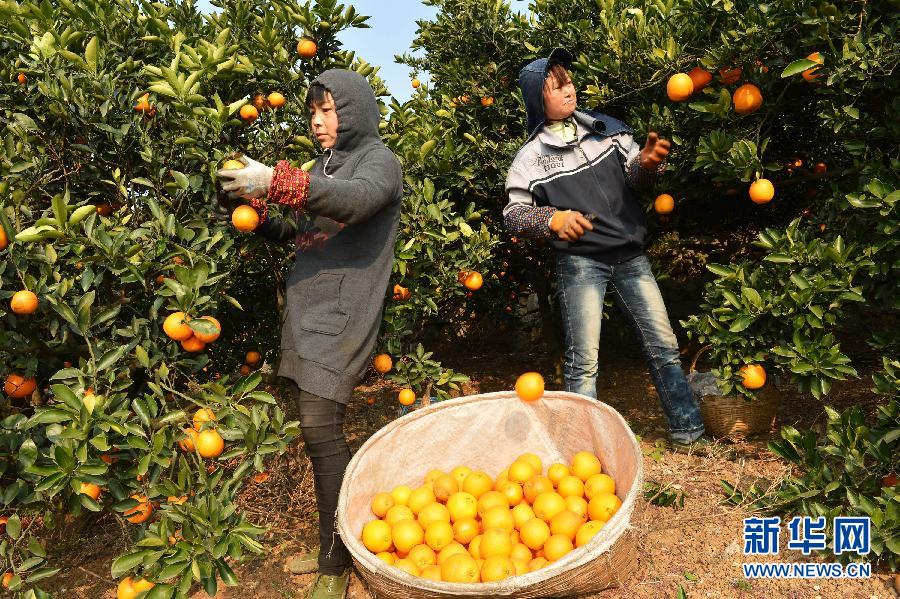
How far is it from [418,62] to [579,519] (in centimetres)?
491

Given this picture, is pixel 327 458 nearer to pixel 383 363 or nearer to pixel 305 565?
pixel 305 565

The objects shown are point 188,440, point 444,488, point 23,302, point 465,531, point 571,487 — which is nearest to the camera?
point 23,302

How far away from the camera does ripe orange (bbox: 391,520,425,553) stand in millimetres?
2170

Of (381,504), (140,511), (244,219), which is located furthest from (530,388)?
(140,511)

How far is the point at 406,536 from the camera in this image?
7.13ft

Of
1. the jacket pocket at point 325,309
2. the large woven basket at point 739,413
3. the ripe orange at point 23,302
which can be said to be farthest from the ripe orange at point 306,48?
the large woven basket at point 739,413

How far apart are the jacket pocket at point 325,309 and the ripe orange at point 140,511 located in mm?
805

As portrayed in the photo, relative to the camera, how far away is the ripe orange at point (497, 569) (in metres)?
1.86

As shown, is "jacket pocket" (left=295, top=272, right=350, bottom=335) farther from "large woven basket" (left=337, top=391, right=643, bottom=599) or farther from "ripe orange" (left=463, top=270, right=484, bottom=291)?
"ripe orange" (left=463, top=270, right=484, bottom=291)

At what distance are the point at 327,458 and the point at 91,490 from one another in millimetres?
818

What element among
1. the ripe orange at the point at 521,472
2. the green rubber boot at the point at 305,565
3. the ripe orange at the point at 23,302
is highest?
the ripe orange at the point at 23,302

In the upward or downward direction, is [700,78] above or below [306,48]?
below

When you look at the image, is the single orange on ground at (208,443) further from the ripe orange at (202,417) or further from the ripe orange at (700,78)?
the ripe orange at (700,78)

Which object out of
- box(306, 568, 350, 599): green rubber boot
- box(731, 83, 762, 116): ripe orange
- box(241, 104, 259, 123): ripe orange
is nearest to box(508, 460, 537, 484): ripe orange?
box(306, 568, 350, 599): green rubber boot
